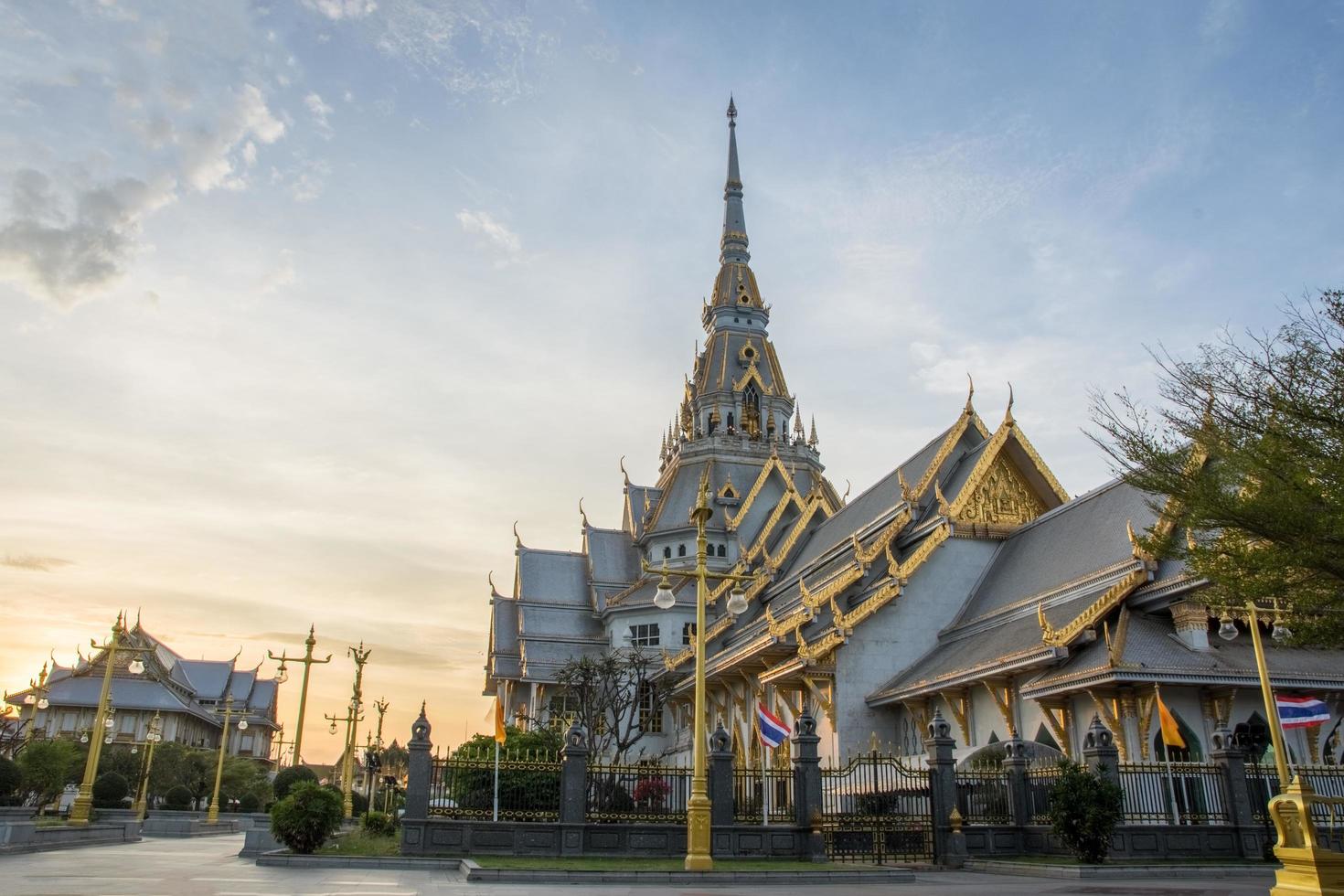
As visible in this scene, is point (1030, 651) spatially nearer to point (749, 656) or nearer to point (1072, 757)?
point (1072, 757)

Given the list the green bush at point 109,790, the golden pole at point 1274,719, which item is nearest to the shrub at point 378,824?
the green bush at point 109,790

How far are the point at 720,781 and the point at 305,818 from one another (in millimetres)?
7631

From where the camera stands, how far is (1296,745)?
19.9 meters

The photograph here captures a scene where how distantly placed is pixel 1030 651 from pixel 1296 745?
16.8 ft

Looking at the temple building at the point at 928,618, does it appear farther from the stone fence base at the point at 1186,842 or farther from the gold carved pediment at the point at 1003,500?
A: the stone fence base at the point at 1186,842

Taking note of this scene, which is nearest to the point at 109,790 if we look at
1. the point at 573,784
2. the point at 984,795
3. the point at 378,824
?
the point at 378,824

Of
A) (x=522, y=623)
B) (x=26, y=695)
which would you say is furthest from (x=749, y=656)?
(x=26, y=695)

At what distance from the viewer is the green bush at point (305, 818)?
747 inches

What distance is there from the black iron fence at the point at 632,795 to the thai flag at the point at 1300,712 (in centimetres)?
1043

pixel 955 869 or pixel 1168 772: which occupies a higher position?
pixel 1168 772

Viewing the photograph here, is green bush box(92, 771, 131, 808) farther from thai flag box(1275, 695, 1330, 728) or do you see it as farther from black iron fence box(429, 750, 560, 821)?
thai flag box(1275, 695, 1330, 728)

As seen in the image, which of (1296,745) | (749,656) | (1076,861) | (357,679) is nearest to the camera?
(1076,861)

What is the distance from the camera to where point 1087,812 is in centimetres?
1658

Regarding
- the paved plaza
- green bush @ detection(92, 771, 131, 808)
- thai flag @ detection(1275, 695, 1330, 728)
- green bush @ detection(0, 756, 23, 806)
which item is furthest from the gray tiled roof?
green bush @ detection(92, 771, 131, 808)
